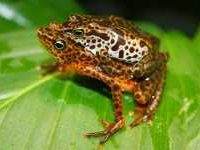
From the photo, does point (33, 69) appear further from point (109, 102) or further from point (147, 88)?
point (147, 88)

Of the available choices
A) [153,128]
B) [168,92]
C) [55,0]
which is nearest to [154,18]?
[55,0]

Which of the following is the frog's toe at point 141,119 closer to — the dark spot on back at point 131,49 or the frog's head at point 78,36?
the dark spot on back at point 131,49

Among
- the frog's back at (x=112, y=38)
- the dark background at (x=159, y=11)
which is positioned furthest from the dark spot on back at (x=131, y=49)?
the dark background at (x=159, y=11)

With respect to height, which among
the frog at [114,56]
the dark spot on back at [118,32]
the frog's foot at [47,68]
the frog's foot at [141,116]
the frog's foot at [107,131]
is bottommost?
the frog's foot at [107,131]

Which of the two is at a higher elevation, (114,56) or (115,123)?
(114,56)

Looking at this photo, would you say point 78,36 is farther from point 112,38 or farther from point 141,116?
point 141,116

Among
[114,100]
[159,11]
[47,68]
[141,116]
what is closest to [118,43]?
[114,100]

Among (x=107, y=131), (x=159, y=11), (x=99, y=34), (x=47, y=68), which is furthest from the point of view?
(x=159, y=11)
